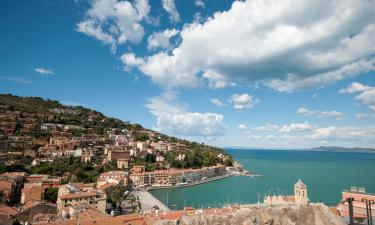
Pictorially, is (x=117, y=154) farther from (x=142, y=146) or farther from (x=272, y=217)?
(x=272, y=217)

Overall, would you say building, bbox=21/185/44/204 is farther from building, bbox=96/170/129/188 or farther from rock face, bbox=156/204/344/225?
rock face, bbox=156/204/344/225

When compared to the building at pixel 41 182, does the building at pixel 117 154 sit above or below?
above

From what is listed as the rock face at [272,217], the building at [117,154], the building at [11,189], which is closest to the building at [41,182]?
the building at [11,189]

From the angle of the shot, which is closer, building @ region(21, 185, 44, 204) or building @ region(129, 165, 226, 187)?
building @ region(21, 185, 44, 204)

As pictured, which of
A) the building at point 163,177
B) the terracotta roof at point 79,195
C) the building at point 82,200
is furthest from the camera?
the building at point 163,177

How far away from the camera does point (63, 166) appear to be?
3744 cm

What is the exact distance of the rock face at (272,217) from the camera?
7.28 m

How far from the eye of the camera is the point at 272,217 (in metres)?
7.87

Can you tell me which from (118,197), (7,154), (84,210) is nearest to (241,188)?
(118,197)

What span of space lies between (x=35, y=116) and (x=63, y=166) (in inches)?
986

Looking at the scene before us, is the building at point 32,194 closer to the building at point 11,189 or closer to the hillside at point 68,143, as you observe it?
the building at point 11,189

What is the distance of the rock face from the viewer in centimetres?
728

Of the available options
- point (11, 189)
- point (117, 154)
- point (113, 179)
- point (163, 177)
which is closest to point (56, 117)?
point (117, 154)

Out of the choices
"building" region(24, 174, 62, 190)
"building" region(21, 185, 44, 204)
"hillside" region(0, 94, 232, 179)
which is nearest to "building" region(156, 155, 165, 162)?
"hillside" region(0, 94, 232, 179)
